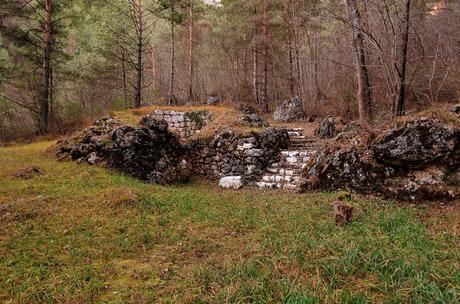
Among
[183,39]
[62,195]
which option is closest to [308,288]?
[62,195]

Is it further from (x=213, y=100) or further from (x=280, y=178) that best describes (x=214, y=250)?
(x=213, y=100)

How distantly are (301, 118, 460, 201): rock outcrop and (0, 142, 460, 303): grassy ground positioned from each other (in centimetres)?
62

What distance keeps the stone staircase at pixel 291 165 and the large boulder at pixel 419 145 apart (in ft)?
8.49

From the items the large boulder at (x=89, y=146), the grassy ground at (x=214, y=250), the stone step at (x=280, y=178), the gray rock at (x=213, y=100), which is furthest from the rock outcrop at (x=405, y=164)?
the gray rock at (x=213, y=100)

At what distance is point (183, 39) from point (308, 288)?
26.4 meters

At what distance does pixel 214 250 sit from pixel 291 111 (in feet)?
48.3

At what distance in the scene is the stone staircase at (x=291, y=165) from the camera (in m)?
9.52

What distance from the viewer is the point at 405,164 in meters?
6.89

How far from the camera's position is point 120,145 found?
1012cm

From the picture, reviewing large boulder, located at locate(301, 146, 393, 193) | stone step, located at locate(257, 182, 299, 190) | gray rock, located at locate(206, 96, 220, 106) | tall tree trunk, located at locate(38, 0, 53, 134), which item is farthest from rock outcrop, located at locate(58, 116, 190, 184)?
gray rock, located at locate(206, 96, 220, 106)

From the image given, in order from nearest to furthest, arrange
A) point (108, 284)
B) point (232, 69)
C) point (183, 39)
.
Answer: point (108, 284) < point (232, 69) < point (183, 39)

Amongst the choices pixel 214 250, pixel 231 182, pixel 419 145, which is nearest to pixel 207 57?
pixel 231 182

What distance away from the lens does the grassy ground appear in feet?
10.3

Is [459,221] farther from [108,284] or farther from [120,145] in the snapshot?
[120,145]
